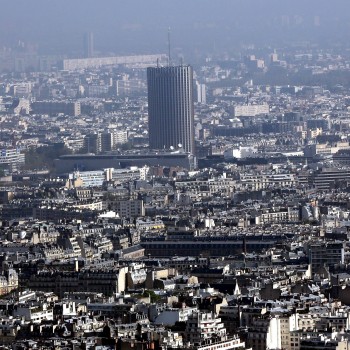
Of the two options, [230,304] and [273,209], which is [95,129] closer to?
[273,209]

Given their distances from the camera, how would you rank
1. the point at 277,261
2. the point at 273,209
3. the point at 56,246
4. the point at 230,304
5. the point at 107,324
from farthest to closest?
the point at 273,209 < the point at 56,246 < the point at 277,261 < the point at 230,304 < the point at 107,324

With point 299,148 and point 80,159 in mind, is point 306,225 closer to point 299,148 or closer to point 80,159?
point 80,159

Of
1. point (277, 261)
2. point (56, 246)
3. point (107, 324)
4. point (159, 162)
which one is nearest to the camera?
point (107, 324)

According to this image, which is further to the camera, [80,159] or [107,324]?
[80,159]

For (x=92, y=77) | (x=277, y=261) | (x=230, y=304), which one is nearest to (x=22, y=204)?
(x=277, y=261)

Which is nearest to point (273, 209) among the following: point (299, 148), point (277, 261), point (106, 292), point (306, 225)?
point (306, 225)

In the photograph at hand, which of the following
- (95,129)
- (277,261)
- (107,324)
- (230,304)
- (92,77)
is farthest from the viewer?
(92,77)
